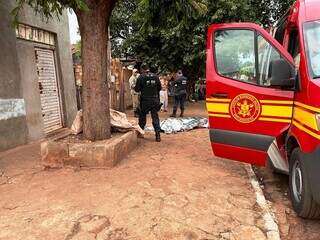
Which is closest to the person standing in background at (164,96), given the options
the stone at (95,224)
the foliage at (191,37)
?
the foliage at (191,37)

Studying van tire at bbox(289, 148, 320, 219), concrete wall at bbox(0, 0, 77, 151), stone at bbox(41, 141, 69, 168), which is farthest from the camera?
concrete wall at bbox(0, 0, 77, 151)

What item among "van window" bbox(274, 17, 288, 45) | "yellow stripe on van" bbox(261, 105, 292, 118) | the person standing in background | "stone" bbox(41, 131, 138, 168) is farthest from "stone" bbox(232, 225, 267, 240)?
the person standing in background

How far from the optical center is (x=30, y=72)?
9398mm

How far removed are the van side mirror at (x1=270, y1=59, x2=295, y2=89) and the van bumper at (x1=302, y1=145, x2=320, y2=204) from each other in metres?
0.90

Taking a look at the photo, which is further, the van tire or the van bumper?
the van tire

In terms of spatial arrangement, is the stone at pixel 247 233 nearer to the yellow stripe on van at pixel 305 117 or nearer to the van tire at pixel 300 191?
the van tire at pixel 300 191

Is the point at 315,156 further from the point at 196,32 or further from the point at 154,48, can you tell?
the point at 154,48

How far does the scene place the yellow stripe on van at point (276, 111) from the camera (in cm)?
482

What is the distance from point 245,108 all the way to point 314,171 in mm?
1499

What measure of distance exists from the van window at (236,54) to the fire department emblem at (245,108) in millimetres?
233

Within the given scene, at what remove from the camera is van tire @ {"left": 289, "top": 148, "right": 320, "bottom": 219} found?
4241 millimetres

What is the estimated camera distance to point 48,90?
10.6 metres

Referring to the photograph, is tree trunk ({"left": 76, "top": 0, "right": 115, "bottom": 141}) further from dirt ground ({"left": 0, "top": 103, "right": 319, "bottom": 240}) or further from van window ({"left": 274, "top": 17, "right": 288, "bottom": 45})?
van window ({"left": 274, "top": 17, "right": 288, "bottom": 45})

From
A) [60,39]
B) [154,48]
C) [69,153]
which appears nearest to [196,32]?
[154,48]
